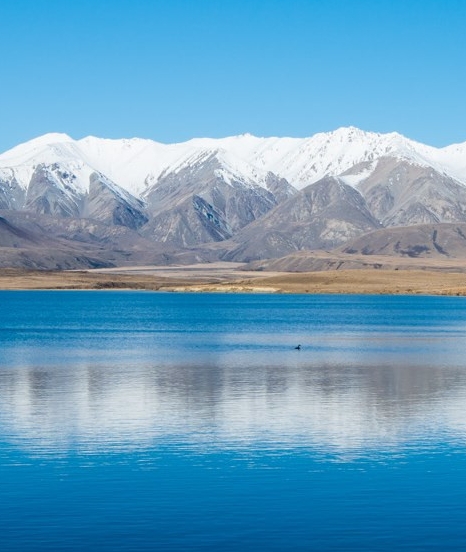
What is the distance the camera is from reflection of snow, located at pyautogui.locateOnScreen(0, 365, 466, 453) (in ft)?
140

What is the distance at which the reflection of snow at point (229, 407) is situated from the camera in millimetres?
42594

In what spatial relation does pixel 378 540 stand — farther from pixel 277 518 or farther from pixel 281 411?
pixel 281 411

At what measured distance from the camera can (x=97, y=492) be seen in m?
33.0

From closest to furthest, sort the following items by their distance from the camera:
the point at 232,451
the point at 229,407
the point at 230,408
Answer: the point at 232,451, the point at 230,408, the point at 229,407

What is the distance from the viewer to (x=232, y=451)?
130 ft

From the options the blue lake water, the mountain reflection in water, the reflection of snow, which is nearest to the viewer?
the blue lake water

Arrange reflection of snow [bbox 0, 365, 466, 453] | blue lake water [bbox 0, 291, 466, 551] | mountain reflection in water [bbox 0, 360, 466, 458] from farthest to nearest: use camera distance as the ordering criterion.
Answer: reflection of snow [bbox 0, 365, 466, 453]
mountain reflection in water [bbox 0, 360, 466, 458]
blue lake water [bbox 0, 291, 466, 551]

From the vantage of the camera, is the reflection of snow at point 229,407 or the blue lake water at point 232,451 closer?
the blue lake water at point 232,451

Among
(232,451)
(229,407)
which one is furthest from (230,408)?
(232,451)

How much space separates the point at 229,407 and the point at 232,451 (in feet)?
39.7

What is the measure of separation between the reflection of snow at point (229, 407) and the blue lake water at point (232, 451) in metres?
0.11

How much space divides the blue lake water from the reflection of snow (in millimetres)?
109

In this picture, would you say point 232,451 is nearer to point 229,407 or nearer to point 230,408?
point 230,408

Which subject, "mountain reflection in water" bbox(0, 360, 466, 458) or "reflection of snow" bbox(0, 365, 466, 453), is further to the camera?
"reflection of snow" bbox(0, 365, 466, 453)
